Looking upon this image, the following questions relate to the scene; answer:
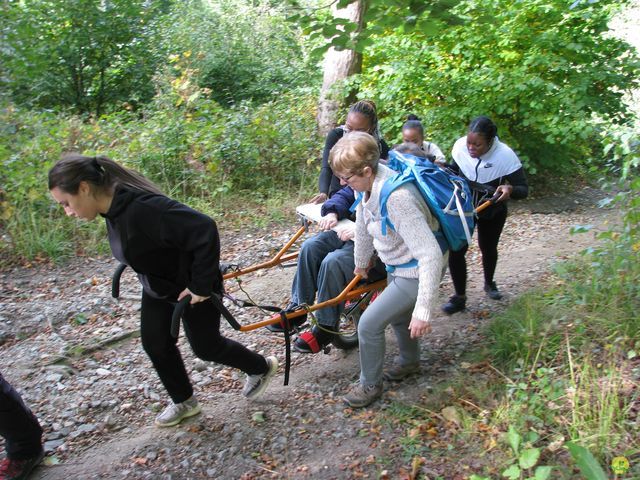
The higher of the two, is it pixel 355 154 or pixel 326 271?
pixel 355 154

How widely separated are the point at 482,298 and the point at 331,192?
1.85 m

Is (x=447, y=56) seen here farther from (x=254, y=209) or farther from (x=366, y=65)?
(x=254, y=209)

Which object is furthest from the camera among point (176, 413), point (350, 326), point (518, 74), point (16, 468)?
point (518, 74)

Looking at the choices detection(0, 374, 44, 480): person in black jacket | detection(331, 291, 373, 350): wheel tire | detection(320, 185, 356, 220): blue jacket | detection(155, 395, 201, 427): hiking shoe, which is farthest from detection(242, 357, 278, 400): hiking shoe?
detection(0, 374, 44, 480): person in black jacket

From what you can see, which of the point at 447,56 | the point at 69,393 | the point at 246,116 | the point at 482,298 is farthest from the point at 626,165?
the point at 246,116

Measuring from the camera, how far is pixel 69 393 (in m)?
4.12

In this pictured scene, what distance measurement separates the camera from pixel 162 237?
2848 millimetres

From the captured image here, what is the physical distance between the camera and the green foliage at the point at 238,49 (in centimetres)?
1374

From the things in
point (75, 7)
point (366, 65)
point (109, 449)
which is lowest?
point (109, 449)

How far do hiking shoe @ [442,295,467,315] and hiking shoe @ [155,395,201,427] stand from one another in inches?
95.5

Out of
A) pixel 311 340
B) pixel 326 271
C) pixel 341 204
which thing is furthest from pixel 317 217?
pixel 311 340

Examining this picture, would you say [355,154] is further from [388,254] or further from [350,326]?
[350,326]

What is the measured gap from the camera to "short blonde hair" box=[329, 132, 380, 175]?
3.10 metres

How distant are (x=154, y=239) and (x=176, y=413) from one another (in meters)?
1.39
